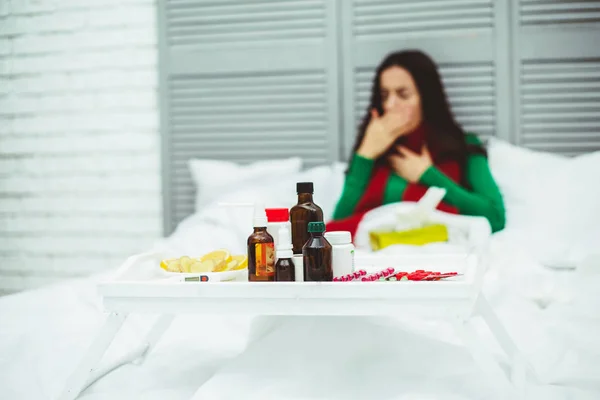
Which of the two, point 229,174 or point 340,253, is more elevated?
point 229,174

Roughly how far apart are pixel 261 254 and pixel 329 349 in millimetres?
201

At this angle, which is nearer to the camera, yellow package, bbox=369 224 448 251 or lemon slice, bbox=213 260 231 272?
lemon slice, bbox=213 260 231 272

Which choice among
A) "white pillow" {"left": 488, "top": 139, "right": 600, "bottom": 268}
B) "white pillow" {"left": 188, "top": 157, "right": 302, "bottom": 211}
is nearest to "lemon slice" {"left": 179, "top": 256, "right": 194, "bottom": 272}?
"white pillow" {"left": 488, "top": 139, "right": 600, "bottom": 268}

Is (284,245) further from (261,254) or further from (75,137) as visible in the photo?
(75,137)

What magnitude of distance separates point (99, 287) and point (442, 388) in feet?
1.85

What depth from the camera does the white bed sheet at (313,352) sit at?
944 mm

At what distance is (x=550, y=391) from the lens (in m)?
0.94

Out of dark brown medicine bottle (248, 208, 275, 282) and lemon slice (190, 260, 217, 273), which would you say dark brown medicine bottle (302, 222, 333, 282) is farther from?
lemon slice (190, 260, 217, 273)

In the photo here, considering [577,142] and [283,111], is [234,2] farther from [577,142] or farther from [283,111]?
[577,142]

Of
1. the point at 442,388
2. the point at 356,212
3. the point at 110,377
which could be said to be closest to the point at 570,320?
the point at 442,388

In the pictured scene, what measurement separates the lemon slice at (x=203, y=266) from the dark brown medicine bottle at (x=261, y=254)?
0.39 ft

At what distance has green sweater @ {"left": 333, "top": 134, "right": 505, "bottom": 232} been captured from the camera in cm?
197

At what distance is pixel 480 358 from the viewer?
943 mm

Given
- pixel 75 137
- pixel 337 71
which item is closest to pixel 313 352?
pixel 337 71
